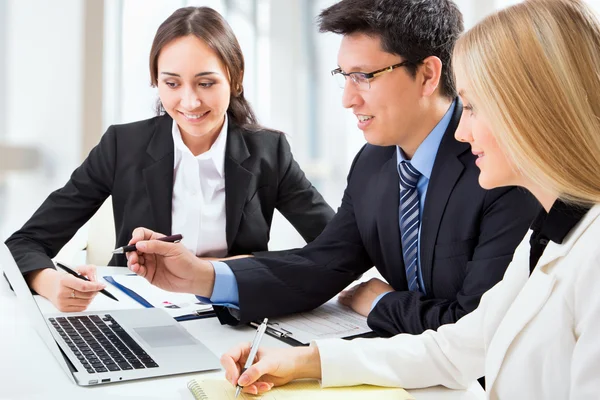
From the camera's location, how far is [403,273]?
163cm

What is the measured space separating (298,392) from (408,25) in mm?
974

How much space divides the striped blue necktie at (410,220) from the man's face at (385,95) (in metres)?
0.09

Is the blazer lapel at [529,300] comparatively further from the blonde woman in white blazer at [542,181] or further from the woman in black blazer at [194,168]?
the woman in black blazer at [194,168]

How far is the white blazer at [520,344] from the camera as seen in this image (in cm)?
88

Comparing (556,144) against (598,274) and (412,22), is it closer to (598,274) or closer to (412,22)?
(598,274)

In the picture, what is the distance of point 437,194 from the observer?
1511 millimetres

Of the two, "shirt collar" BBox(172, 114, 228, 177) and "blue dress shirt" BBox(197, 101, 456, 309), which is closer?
"blue dress shirt" BBox(197, 101, 456, 309)

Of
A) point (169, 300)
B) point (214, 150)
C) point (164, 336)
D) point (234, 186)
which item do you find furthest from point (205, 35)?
point (164, 336)

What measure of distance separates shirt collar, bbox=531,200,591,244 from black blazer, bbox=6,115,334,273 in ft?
4.60

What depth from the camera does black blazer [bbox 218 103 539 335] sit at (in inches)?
55.0

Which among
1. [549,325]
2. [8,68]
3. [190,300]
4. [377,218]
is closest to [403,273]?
[377,218]

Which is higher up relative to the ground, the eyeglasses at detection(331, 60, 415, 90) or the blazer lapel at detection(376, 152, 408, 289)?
the eyeglasses at detection(331, 60, 415, 90)

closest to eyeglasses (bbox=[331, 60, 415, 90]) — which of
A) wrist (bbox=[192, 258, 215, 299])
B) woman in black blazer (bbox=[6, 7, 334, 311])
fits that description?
wrist (bbox=[192, 258, 215, 299])

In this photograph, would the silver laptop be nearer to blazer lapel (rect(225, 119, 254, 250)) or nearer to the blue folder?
the blue folder
